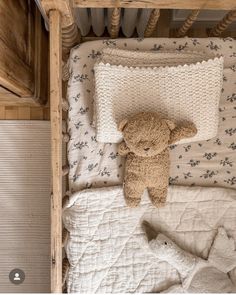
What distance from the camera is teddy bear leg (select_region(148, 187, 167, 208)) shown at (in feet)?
4.22

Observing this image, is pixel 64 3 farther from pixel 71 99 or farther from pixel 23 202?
pixel 23 202

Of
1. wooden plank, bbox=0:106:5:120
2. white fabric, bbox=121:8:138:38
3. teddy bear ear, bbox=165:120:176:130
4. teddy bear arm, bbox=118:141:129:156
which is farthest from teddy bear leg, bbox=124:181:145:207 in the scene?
wooden plank, bbox=0:106:5:120

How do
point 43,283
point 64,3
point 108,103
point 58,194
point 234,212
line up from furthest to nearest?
point 43,283 < point 234,212 < point 108,103 < point 58,194 < point 64,3

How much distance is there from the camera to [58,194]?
112 centimetres

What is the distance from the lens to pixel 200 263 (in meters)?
1.27

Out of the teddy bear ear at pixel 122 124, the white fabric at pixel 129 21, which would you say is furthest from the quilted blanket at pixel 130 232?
the white fabric at pixel 129 21

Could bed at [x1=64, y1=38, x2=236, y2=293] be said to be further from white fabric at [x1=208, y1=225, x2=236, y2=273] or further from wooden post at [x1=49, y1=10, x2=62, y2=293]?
wooden post at [x1=49, y1=10, x2=62, y2=293]

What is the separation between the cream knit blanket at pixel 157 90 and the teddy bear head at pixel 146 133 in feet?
0.26

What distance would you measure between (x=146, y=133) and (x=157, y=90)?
0.19 meters

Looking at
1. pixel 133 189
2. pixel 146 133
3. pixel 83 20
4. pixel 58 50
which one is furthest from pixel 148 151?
pixel 83 20

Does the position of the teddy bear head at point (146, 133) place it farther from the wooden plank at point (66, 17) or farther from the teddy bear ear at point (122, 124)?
the wooden plank at point (66, 17)

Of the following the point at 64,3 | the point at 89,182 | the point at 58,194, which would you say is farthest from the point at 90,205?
the point at 64,3

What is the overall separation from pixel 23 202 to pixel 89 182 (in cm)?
47

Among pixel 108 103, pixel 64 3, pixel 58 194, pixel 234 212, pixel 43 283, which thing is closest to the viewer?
pixel 64 3
